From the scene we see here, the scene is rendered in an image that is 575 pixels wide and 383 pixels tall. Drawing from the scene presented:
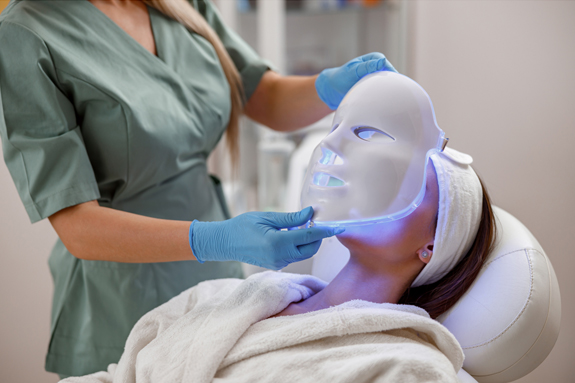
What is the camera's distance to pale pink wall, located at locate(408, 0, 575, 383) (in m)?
0.90

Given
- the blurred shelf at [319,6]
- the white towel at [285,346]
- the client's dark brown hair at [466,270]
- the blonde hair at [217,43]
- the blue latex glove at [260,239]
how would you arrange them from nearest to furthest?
1. the white towel at [285,346]
2. the blue latex glove at [260,239]
3. the client's dark brown hair at [466,270]
4. the blonde hair at [217,43]
5. the blurred shelf at [319,6]

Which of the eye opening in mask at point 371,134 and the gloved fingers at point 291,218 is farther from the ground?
the eye opening in mask at point 371,134

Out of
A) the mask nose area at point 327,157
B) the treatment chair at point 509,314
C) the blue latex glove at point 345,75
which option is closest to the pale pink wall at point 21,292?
the mask nose area at point 327,157

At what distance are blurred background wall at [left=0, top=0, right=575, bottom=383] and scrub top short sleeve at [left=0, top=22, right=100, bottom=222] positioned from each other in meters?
0.05

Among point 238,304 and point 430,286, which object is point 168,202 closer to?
point 238,304

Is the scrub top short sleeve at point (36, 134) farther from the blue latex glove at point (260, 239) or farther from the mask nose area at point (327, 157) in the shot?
the mask nose area at point (327, 157)

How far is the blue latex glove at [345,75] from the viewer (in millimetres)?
974

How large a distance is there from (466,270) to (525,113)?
1.17 ft

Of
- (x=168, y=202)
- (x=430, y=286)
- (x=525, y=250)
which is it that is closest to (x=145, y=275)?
(x=168, y=202)

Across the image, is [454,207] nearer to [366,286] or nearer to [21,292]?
[366,286]

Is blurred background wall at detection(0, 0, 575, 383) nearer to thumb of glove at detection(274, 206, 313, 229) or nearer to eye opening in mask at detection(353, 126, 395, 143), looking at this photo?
eye opening in mask at detection(353, 126, 395, 143)

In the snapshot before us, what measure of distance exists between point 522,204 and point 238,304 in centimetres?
66

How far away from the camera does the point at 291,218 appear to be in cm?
86

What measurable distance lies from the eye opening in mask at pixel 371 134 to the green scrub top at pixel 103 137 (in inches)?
17.5
